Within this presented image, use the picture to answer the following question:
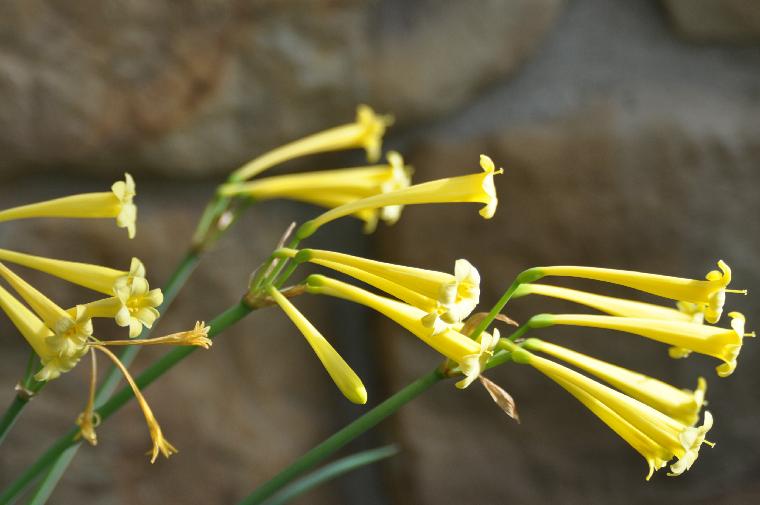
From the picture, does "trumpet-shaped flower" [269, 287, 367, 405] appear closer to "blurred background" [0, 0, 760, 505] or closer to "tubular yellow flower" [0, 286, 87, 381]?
"tubular yellow flower" [0, 286, 87, 381]

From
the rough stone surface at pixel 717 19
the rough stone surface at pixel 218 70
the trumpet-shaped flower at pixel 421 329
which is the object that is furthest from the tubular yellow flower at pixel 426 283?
the rough stone surface at pixel 717 19

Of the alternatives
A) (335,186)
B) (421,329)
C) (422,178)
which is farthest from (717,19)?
(421,329)

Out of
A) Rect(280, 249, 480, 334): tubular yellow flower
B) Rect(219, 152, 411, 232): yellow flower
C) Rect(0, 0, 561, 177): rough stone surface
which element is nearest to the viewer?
Rect(280, 249, 480, 334): tubular yellow flower

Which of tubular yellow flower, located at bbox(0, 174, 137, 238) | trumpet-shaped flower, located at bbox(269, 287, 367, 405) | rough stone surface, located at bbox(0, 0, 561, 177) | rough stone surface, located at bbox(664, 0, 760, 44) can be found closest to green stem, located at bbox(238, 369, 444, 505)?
trumpet-shaped flower, located at bbox(269, 287, 367, 405)

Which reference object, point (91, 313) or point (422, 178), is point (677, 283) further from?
point (422, 178)

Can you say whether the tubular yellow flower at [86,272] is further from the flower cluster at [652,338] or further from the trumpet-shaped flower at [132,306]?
the flower cluster at [652,338]

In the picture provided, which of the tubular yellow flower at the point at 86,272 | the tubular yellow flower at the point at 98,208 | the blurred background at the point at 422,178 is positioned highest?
the tubular yellow flower at the point at 98,208
